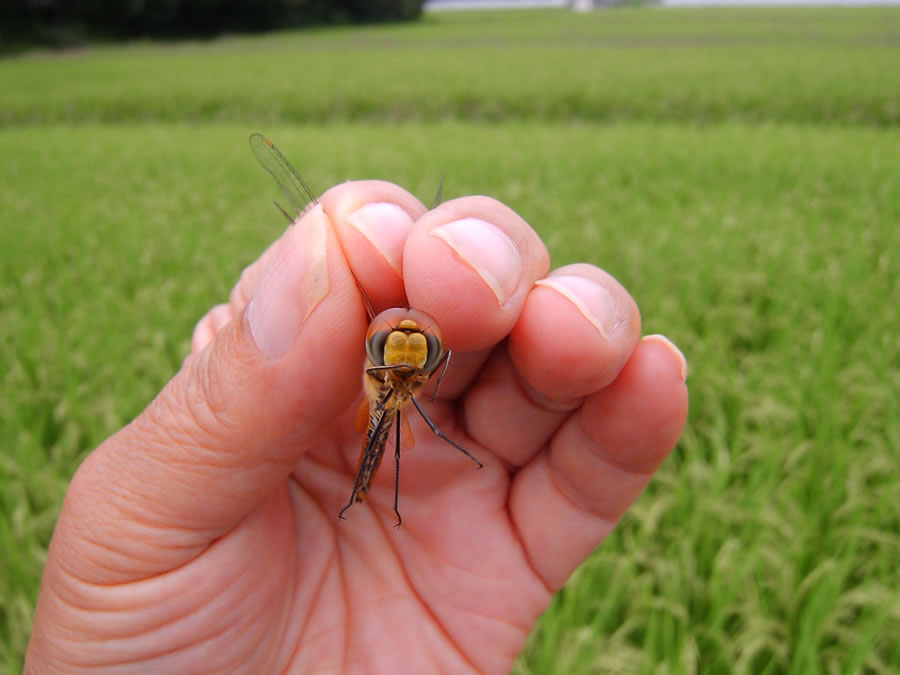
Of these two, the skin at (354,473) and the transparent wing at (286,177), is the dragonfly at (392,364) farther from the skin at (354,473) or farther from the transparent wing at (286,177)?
the transparent wing at (286,177)

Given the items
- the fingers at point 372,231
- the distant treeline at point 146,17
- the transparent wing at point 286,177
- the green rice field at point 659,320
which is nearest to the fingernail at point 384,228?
the fingers at point 372,231

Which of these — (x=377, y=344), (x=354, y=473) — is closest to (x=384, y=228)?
(x=377, y=344)

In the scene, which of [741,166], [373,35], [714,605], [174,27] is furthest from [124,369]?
[174,27]

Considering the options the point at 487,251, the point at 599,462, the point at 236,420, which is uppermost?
the point at 487,251

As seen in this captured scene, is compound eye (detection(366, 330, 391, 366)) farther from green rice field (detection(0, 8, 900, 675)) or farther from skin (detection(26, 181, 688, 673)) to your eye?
green rice field (detection(0, 8, 900, 675))

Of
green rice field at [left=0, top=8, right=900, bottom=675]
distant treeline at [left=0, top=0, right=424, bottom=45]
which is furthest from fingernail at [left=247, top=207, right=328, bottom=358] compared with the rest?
distant treeline at [left=0, top=0, right=424, bottom=45]

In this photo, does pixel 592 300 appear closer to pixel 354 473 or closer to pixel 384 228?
pixel 384 228

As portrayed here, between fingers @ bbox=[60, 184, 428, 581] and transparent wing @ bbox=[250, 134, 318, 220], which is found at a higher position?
transparent wing @ bbox=[250, 134, 318, 220]
